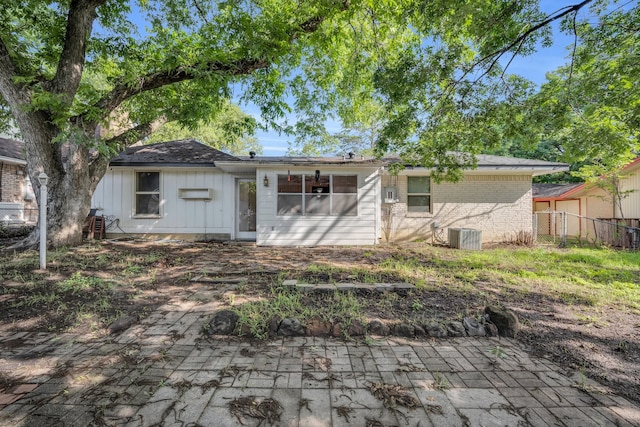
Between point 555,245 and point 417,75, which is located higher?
point 417,75

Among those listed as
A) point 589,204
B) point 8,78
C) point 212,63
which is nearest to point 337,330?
point 212,63

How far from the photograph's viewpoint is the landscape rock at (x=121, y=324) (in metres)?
2.85

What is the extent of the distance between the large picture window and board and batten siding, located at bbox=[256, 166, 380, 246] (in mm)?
135

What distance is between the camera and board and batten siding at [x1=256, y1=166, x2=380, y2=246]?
9.02 meters

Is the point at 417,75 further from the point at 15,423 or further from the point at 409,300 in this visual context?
the point at 15,423

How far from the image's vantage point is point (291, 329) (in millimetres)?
2844

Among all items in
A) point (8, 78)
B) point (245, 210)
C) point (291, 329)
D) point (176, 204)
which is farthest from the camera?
point (245, 210)

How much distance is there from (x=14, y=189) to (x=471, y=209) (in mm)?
17623

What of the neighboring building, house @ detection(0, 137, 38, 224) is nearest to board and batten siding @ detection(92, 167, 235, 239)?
house @ detection(0, 137, 38, 224)

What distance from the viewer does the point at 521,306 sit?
371cm

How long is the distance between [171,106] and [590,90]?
9528mm

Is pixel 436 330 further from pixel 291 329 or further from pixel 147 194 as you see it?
pixel 147 194

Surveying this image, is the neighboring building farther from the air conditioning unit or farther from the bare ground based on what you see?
the bare ground

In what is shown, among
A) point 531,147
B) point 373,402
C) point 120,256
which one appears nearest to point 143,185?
point 120,256
